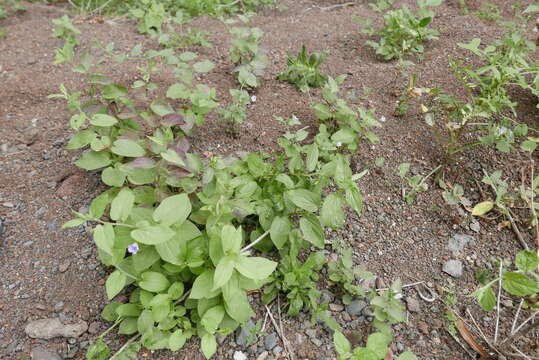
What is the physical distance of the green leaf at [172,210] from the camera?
146 cm

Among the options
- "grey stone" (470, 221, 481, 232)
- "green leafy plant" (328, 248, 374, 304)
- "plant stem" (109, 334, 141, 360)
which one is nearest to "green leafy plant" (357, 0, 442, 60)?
"grey stone" (470, 221, 481, 232)

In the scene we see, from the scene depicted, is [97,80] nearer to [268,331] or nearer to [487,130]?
[268,331]

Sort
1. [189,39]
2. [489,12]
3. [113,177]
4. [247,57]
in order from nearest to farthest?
[113,177] < [247,57] < [189,39] < [489,12]

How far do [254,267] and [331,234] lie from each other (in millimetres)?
657

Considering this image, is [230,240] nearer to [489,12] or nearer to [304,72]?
[304,72]

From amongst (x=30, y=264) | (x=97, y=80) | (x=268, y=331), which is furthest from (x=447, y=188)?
(x=30, y=264)

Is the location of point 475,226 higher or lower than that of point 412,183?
lower

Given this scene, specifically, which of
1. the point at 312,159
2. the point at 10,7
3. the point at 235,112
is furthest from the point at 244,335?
the point at 10,7

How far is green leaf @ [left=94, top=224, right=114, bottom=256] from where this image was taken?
1294mm

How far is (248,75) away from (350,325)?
1.46 metres

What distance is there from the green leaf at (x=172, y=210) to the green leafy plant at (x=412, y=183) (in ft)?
3.66

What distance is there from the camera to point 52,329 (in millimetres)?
1563

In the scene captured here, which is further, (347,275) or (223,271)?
(347,275)

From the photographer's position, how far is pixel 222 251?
1.48 meters
